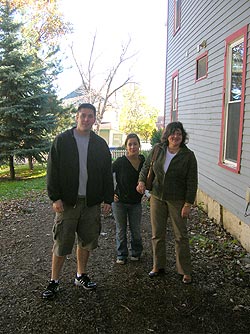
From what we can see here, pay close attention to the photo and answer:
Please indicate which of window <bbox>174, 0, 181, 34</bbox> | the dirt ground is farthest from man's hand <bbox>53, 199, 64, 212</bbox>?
window <bbox>174, 0, 181, 34</bbox>

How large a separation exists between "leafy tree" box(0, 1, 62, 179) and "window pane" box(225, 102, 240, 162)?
8.75 metres

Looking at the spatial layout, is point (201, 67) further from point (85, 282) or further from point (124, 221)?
point (85, 282)

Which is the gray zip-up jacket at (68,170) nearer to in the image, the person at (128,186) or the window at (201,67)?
the person at (128,186)

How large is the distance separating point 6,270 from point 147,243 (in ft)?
6.49

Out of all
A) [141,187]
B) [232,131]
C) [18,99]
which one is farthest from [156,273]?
[18,99]

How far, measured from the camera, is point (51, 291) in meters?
3.15

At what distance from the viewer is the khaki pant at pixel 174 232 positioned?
340 centimetres

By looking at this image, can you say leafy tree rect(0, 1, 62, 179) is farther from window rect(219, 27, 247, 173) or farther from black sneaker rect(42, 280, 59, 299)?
black sneaker rect(42, 280, 59, 299)

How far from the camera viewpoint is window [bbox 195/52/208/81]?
Answer: 23.2 feet

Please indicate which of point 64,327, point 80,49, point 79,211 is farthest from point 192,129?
point 80,49

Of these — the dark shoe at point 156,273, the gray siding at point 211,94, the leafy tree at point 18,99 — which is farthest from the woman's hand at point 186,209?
the leafy tree at point 18,99

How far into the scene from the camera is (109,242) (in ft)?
15.9

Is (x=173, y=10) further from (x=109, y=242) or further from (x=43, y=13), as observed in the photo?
(x=43, y=13)

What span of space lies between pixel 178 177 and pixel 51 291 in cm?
170
